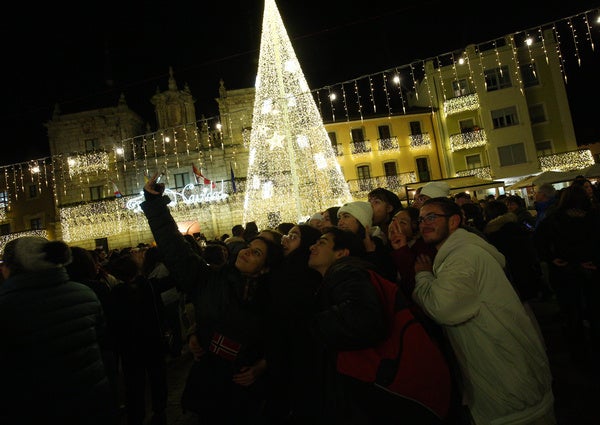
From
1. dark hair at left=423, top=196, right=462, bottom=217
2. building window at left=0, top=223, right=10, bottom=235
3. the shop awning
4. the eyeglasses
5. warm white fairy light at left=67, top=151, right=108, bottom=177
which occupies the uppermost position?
warm white fairy light at left=67, top=151, right=108, bottom=177

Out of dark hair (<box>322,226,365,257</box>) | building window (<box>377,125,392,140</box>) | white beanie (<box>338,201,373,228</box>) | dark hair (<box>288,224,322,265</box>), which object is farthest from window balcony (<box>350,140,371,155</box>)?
dark hair (<box>322,226,365,257</box>)

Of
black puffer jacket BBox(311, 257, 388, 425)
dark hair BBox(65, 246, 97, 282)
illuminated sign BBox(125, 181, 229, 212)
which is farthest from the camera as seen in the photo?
illuminated sign BBox(125, 181, 229, 212)

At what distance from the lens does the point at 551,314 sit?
6.43 metres

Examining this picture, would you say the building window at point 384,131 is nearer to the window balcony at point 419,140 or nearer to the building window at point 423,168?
the window balcony at point 419,140

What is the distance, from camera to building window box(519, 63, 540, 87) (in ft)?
98.1

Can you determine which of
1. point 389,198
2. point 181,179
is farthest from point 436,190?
point 181,179

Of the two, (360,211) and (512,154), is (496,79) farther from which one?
(360,211)

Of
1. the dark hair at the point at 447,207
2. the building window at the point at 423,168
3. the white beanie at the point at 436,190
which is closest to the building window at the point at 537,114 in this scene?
the building window at the point at 423,168

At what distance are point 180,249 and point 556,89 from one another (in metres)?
36.3

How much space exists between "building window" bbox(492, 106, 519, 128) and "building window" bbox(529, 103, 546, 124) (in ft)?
7.17

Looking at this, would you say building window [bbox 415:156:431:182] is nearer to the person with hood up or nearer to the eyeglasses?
the eyeglasses

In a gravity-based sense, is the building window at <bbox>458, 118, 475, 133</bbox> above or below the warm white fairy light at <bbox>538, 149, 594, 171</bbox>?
above

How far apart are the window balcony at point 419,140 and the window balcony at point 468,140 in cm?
231

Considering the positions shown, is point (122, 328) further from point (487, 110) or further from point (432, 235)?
point (487, 110)
